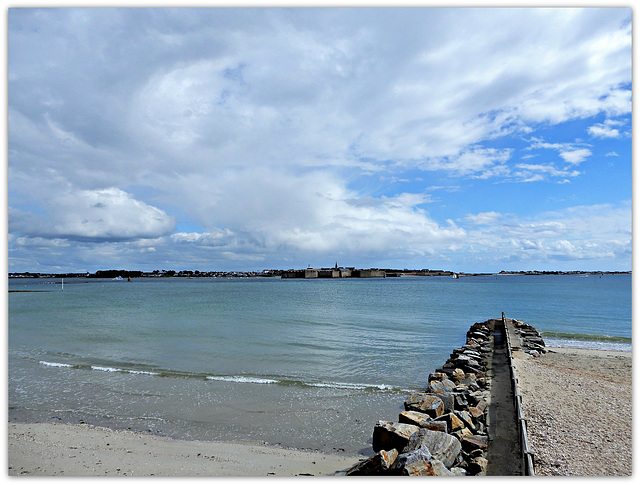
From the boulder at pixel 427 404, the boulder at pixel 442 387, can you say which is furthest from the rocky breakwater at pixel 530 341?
the boulder at pixel 427 404

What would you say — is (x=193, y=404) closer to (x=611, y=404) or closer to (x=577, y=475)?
(x=577, y=475)

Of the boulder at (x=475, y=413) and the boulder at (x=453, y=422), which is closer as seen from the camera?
the boulder at (x=453, y=422)

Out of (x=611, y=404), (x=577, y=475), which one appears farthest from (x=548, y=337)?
(x=577, y=475)

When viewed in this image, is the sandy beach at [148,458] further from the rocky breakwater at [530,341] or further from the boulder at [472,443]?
the rocky breakwater at [530,341]

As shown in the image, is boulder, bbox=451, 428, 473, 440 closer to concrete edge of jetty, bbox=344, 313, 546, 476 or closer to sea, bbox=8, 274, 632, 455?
concrete edge of jetty, bbox=344, 313, 546, 476

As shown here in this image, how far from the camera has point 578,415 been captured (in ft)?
26.3

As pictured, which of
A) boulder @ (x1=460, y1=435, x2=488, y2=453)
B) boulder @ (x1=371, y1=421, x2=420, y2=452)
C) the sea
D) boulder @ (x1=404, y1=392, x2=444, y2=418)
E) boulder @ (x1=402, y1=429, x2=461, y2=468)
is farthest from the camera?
the sea

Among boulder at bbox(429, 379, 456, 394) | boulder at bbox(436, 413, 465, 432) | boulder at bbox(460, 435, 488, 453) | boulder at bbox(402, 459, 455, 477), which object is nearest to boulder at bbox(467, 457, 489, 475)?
boulder at bbox(460, 435, 488, 453)

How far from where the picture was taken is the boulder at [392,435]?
254 inches

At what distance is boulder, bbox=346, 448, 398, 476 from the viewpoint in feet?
17.5

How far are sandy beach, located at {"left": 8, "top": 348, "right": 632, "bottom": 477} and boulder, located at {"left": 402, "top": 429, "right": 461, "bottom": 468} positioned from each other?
45.6 inches

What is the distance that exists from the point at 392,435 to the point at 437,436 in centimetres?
84

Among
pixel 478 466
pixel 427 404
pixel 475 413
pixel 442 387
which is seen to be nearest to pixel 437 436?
pixel 478 466

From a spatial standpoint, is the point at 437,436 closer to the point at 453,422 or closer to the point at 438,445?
the point at 438,445
